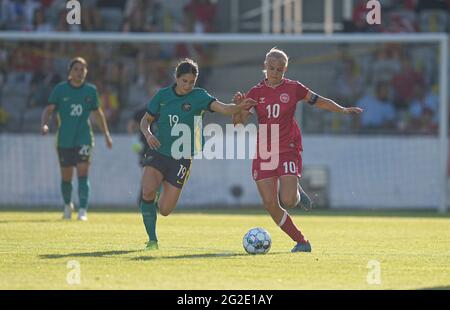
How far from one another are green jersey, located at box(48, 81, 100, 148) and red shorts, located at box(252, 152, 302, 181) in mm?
6278

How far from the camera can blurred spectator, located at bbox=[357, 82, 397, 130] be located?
24672 millimetres

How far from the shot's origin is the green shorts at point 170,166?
13164 mm

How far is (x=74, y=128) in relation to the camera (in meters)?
18.6

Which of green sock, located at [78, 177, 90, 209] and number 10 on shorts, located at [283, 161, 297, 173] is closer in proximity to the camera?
number 10 on shorts, located at [283, 161, 297, 173]

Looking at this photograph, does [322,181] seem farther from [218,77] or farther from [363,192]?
[218,77]

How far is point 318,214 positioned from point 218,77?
5.57 m

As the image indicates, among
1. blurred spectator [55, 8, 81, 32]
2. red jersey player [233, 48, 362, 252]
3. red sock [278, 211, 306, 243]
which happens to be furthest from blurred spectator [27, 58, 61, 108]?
red sock [278, 211, 306, 243]

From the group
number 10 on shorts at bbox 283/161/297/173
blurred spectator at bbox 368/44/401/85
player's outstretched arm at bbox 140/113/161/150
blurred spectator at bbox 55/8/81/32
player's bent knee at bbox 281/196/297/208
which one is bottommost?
player's bent knee at bbox 281/196/297/208

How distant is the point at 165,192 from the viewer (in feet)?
44.0

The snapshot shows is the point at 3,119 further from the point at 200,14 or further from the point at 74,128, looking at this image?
the point at 74,128

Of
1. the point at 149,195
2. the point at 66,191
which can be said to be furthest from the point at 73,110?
the point at 149,195

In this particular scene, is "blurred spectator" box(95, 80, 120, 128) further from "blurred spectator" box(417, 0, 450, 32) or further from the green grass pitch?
"blurred spectator" box(417, 0, 450, 32)

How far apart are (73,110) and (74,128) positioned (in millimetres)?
305
